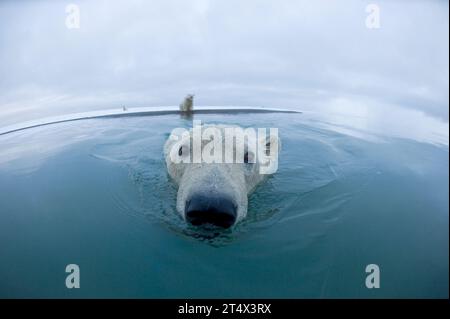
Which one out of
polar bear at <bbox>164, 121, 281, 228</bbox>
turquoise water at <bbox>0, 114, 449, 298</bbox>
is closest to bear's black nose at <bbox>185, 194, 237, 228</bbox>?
polar bear at <bbox>164, 121, 281, 228</bbox>

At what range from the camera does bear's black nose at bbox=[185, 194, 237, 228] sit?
9.84ft

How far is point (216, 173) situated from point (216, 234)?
0.76m

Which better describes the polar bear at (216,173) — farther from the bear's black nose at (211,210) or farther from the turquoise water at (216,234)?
the turquoise water at (216,234)

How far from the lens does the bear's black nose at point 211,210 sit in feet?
9.84

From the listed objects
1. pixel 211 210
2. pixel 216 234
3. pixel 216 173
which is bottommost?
pixel 216 234

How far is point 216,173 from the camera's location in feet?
11.8

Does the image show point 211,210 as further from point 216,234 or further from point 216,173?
point 216,173

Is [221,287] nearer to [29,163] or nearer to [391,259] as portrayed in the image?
[391,259]

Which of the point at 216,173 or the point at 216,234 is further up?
the point at 216,173

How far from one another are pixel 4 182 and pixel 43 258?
8.82ft

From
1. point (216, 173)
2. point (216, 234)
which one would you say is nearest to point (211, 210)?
point (216, 234)

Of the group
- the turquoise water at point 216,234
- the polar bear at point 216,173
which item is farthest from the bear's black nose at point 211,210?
the turquoise water at point 216,234

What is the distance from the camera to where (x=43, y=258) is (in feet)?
10.2
